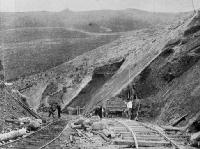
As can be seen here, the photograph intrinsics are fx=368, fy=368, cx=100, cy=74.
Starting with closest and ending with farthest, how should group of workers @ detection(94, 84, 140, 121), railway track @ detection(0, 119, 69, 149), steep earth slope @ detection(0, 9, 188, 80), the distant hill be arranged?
railway track @ detection(0, 119, 69, 149) → group of workers @ detection(94, 84, 140, 121) → steep earth slope @ detection(0, 9, 188, 80) → the distant hill

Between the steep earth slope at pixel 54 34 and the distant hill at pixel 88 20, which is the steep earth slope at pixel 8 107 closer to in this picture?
the steep earth slope at pixel 54 34

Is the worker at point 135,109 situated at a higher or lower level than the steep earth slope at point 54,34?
lower

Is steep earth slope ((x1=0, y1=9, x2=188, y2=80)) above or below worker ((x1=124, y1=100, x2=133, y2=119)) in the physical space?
above

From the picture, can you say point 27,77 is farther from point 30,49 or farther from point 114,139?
point 114,139

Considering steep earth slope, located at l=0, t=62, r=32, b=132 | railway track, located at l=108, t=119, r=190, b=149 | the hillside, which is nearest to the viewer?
railway track, located at l=108, t=119, r=190, b=149

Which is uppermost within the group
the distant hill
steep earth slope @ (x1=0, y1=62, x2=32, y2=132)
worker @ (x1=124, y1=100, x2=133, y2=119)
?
the distant hill

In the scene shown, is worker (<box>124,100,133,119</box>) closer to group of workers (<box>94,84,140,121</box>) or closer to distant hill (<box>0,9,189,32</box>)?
group of workers (<box>94,84,140,121</box>)

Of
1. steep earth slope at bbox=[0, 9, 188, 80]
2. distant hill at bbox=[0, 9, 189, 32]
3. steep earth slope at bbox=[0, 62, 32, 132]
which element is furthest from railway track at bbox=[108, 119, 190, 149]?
distant hill at bbox=[0, 9, 189, 32]

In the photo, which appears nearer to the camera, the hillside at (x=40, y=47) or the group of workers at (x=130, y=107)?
the group of workers at (x=130, y=107)

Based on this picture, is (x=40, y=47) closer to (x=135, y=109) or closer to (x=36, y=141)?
(x=135, y=109)

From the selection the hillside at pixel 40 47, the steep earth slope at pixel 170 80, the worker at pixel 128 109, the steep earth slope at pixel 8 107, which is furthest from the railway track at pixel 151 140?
the hillside at pixel 40 47

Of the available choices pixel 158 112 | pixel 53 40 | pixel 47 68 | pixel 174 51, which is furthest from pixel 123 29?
pixel 158 112
